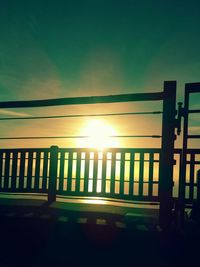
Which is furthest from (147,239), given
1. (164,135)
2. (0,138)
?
(0,138)

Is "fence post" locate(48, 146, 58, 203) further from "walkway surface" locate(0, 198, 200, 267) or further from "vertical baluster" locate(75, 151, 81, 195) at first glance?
"walkway surface" locate(0, 198, 200, 267)

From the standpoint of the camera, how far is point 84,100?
12.4 ft

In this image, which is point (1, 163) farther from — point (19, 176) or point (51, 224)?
point (51, 224)

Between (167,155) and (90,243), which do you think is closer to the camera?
(90,243)

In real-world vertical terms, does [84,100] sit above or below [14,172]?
above

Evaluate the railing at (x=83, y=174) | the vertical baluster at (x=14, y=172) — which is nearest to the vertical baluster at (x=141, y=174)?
the railing at (x=83, y=174)

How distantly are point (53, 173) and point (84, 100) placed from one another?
1812mm

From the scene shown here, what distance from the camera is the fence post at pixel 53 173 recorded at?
16.4ft

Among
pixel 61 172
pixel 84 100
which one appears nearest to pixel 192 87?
pixel 84 100

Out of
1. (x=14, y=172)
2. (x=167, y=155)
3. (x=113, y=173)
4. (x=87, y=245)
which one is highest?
(x=167, y=155)

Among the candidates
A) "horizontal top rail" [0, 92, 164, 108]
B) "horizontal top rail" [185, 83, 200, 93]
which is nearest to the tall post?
"horizontal top rail" [0, 92, 164, 108]

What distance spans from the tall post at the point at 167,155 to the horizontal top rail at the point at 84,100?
0.13m

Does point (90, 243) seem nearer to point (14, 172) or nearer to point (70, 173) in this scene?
point (70, 173)

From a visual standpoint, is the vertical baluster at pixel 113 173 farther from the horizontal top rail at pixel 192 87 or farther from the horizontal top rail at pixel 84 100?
the horizontal top rail at pixel 192 87
